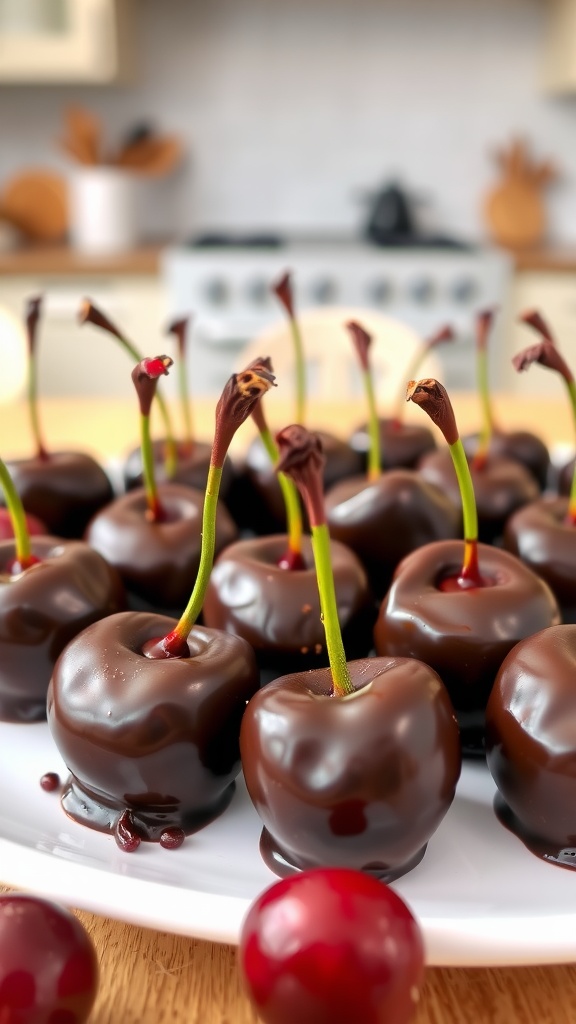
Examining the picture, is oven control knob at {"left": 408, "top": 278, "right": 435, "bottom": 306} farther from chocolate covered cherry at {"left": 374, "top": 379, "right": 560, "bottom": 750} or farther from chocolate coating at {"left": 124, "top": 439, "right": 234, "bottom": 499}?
chocolate covered cherry at {"left": 374, "top": 379, "right": 560, "bottom": 750}

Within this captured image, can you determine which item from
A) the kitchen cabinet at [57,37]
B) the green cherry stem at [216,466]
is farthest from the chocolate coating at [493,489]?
the kitchen cabinet at [57,37]

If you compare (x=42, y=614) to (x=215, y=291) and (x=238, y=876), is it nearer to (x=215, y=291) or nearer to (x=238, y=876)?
(x=238, y=876)

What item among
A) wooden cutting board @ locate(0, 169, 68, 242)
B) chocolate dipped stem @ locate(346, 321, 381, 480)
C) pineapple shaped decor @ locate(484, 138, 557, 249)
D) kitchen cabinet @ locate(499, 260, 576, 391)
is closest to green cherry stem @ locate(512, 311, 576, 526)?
chocolate dipped stem @ locate(346, 321, 381, 480)

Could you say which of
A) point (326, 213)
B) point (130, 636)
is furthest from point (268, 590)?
point (326, 213)

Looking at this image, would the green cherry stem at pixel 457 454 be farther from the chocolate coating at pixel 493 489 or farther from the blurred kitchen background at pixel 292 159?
the blurred kitchen background at pixel 292 159

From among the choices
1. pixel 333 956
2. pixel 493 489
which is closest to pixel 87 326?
pixel 493 489
